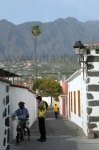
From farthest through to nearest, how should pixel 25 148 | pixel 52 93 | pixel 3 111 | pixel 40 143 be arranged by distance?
pixel 52 93 → pixel 40 143 → pixel 25 148 → pixel 3 111

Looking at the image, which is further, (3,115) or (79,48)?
(79,48)

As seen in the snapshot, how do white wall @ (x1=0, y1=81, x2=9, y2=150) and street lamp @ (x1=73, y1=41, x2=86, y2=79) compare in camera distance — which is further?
street lamp @ (x1=73, y1=41, x2=86, y2=79)

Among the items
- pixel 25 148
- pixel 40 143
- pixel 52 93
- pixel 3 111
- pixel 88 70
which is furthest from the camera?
pixel 52 93

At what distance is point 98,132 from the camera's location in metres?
12.5

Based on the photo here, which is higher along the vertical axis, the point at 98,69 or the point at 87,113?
the point at 98,69

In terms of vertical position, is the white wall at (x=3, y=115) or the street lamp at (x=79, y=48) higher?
the street lamp at (x=79, y=48)

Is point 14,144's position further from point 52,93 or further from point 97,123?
point 52,93

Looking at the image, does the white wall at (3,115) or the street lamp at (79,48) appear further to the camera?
the street lamp at (79,48)

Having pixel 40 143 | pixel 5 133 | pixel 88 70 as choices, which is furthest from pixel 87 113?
pixel 5 133

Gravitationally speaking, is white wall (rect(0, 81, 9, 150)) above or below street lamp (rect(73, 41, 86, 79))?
below

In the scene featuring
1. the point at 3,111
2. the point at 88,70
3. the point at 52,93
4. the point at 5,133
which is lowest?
the point at 52,93

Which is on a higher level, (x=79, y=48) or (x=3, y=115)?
(x=79, y=48)

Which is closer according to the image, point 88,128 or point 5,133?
point 5,133

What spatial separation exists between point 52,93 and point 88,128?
82494 millimetres
